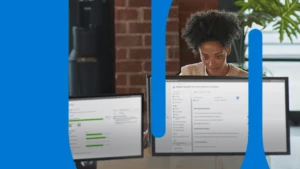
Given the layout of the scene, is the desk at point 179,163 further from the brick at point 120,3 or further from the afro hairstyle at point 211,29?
the brick at point 120,3

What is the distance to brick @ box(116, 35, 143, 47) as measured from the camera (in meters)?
4.18

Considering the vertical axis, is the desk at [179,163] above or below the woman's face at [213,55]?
below

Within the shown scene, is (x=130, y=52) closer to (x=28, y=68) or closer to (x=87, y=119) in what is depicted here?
(x=87, y=119)

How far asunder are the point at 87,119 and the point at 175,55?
7.98ft

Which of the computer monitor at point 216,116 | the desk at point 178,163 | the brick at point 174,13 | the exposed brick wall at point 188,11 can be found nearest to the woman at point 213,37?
the desk at point 178,163

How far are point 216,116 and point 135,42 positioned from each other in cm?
244

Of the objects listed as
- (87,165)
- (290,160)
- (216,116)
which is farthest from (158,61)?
(290,160)

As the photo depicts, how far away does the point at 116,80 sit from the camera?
423cm

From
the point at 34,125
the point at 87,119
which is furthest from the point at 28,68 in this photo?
the point at 87,119

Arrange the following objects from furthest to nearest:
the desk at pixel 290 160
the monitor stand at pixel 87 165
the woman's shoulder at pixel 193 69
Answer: the desk at pixel 290 160, the woman's shoulder at pixel 193 69, the monitor stand at pixel 87 165

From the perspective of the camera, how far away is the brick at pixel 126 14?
13.6ft

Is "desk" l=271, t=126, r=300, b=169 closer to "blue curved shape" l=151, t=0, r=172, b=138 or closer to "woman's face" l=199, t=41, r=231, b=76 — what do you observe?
"woman's face" l=199, t=41, r=231, b=76

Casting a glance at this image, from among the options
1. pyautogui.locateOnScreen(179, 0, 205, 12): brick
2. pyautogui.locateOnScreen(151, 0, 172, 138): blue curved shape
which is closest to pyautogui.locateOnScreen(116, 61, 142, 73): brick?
pyautogui.locateOnScreen(179, 0, 205, 12): brick

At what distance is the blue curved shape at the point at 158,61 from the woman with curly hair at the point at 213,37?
6.49 feet
